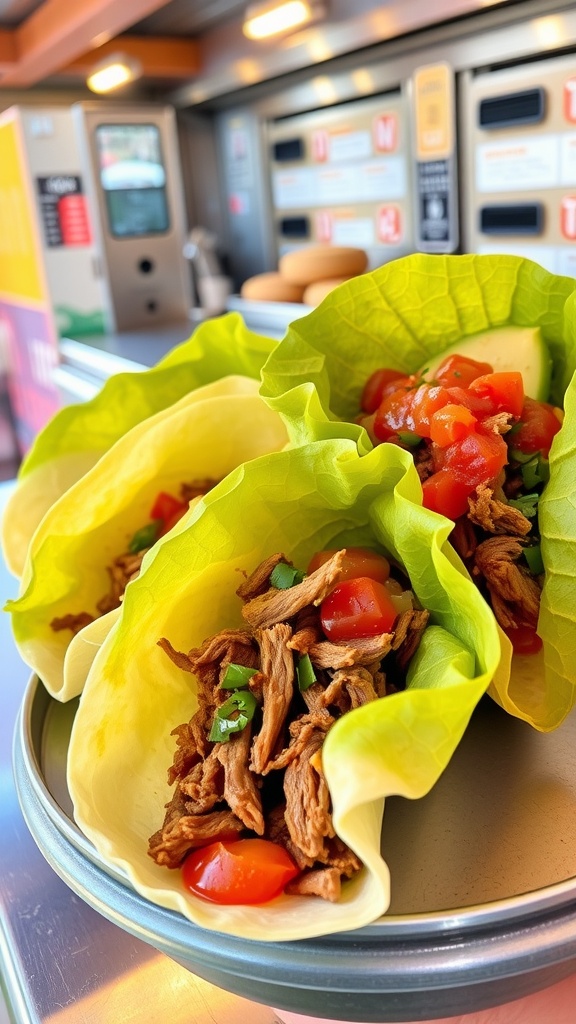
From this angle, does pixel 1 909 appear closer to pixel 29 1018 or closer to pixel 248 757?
pixel 29 1018

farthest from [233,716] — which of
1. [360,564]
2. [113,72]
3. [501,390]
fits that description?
[113,72]

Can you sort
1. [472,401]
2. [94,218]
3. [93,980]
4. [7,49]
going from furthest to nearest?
[7,49]
[94,218]
[472,401]
[93,980]

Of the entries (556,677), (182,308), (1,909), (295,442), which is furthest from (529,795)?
(182,308)

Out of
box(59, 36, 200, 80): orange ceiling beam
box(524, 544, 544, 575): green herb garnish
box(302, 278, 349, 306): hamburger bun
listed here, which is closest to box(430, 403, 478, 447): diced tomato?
box(524, 544, 544, 575): green herb garnish

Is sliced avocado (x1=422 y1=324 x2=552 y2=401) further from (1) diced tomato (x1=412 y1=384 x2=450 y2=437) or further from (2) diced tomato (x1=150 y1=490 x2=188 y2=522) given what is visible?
(2) diced tomato (x1=150 y1=490 x2=188 y2=522)

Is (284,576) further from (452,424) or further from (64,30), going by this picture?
(64,30)

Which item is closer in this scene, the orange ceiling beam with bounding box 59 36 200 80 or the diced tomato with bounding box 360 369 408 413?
the diced tomato with bounding box 360 369 408 413
